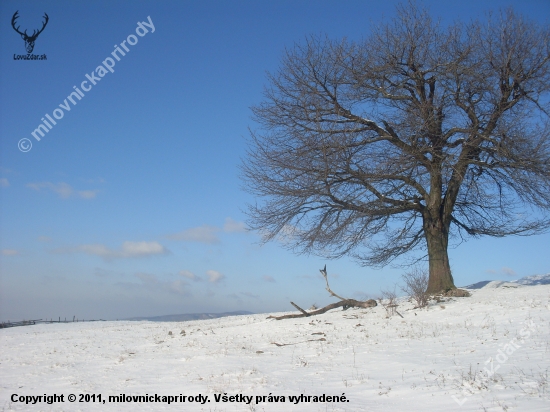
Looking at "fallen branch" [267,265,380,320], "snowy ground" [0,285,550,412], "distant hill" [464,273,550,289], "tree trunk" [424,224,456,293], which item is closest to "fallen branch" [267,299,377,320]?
"fallen branch" [267,265,380,320]

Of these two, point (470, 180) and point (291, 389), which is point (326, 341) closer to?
point (291, 389)

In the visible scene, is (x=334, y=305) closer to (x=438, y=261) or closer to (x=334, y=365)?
(x=438, y=261)

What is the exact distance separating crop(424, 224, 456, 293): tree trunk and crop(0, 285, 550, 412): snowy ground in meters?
1.13

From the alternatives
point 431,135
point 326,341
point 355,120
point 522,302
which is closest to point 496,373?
point 326,341

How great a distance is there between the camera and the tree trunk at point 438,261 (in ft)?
49.4

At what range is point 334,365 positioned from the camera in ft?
27.7

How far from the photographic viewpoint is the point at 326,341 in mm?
10641

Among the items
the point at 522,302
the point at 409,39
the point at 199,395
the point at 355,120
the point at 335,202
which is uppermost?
the point at 409,39

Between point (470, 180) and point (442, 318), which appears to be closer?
point (442, 318)

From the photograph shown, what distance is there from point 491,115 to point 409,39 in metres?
3.57

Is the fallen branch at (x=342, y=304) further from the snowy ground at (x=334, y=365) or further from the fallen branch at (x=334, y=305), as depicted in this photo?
the snowy ground at (x=334, y=365)

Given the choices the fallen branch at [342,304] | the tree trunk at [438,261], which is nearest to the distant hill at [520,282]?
the tree trunk at [438,261]

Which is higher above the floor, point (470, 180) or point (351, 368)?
point (470, 180)

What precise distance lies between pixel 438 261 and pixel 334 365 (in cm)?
807
